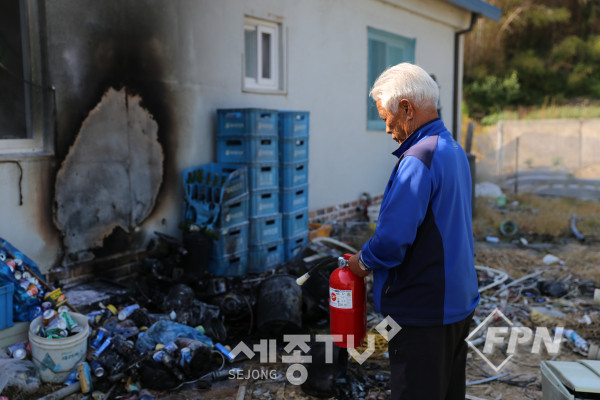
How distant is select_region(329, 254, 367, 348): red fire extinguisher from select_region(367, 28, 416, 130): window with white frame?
7099 millimetres

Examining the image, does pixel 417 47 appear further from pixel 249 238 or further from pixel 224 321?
pixel 224 321

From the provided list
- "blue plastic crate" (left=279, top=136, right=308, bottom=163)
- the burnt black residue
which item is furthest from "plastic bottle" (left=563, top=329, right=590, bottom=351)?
the burnt black residue

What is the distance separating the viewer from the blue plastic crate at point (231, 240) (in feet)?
19.4

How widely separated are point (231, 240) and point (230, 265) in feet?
0.99

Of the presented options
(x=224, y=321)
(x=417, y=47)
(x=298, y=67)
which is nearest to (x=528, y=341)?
(x=224, y=321)

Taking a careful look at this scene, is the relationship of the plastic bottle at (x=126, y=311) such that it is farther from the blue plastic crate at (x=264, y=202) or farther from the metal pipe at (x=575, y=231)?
the metal pipe at (x=575, y=231)

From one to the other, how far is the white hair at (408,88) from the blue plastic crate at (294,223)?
14.1 feet

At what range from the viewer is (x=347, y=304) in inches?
112

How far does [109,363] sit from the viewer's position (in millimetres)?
3986

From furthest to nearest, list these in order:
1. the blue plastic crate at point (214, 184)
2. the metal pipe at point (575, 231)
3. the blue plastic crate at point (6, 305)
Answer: the metal pipe at point (575, 231) < the blue plastic crate at point (214, 184) < the blue plastic crate at point (6, 305)

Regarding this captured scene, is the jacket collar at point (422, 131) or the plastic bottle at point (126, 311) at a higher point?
the jacket collar at point (422, 131)

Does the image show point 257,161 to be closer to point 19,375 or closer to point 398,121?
point 19,375

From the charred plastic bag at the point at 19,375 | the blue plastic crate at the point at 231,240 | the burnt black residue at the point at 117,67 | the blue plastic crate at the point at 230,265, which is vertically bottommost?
the charred plastic bag at the point at 19,375

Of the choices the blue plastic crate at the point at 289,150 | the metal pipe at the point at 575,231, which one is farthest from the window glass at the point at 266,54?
the metal pipe at the point at 575,231
